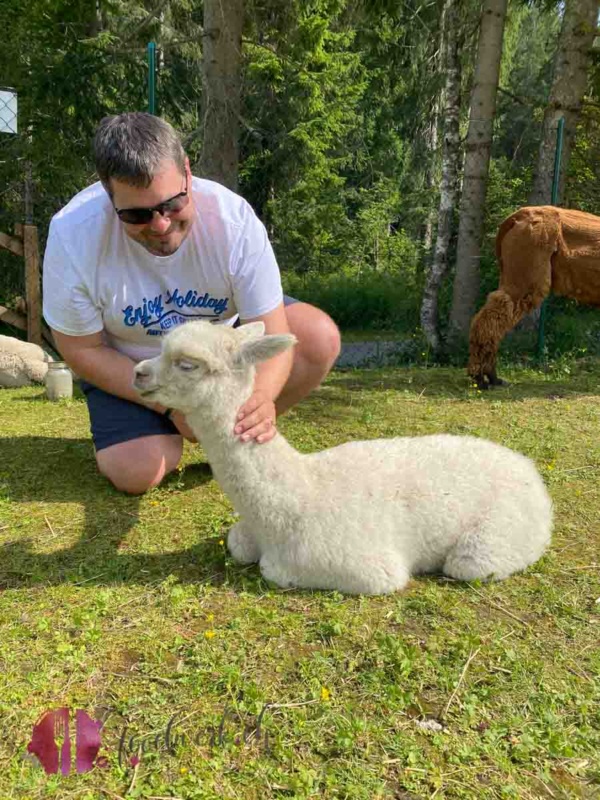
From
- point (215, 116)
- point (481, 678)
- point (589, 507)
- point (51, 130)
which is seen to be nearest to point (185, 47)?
point (51, 130)

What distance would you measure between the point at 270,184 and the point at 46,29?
317 inches

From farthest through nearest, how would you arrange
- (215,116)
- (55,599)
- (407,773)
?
(215,116), (55,599), (407,773)

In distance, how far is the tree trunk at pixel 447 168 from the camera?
721 cm

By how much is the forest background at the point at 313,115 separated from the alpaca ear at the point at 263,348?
17.9ft

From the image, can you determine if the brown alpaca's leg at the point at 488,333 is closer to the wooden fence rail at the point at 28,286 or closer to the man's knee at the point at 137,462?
the man's knee at the point at 137,462

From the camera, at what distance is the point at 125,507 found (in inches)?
134

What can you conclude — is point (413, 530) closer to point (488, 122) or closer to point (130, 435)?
point (130, 435)

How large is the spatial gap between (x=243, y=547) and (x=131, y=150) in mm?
1555

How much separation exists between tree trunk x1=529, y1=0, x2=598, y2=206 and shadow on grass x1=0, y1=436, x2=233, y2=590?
5789 millimetres

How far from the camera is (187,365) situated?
2436 millimetres

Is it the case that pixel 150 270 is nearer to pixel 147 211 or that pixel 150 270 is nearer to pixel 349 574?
pixel 147 211

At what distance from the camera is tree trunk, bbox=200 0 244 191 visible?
7766 mm

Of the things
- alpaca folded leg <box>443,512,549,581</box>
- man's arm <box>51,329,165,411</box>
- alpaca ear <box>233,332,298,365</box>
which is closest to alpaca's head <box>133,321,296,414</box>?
alpaca ear <box>233,332,298,365</box>

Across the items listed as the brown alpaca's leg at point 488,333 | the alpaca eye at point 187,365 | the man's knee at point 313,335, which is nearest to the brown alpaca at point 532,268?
the brown alpaca's leg at point 488,333
